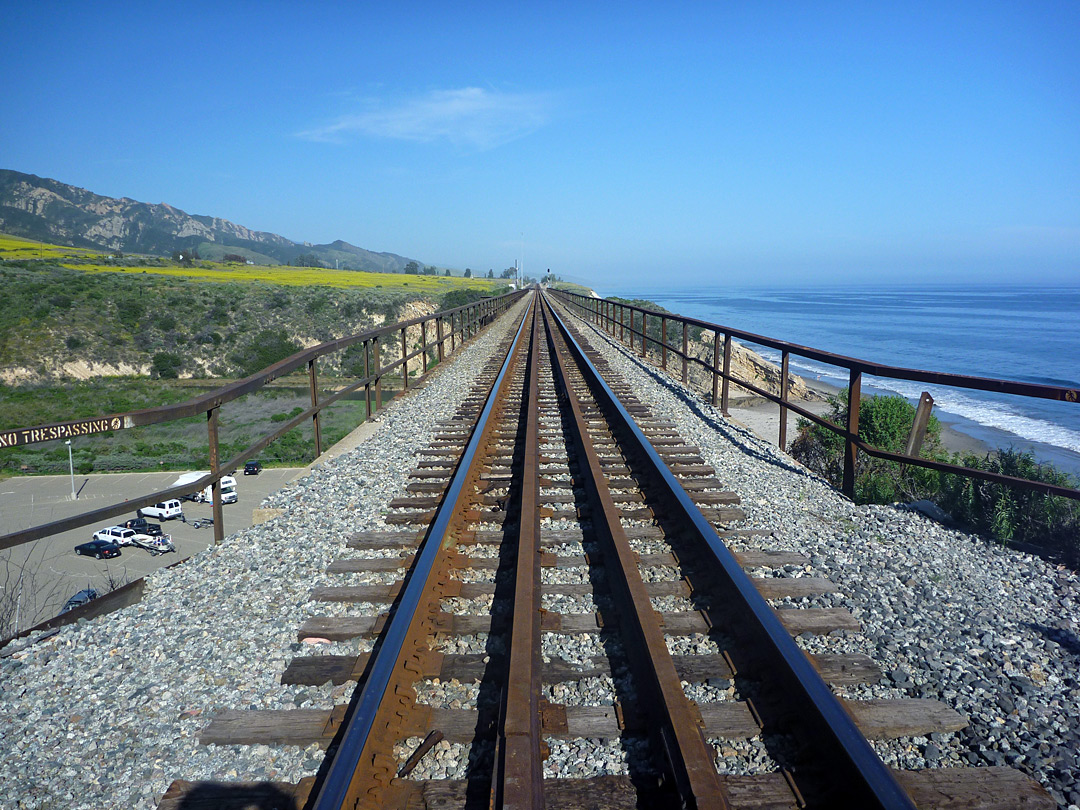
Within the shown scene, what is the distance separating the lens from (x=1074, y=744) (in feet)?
8.13

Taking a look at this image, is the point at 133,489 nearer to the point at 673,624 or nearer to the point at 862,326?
the point at 673,624

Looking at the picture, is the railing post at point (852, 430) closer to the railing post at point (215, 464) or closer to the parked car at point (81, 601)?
the railing post at point (215, 464)

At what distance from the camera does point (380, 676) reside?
2617mm

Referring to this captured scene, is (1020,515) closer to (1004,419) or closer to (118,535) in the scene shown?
(118,535)

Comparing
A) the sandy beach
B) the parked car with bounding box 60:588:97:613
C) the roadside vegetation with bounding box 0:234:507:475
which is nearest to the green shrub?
the sandy beach

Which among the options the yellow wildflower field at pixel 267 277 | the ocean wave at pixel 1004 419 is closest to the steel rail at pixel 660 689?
the ocean wave at pixel 1004 419

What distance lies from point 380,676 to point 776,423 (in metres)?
24.8

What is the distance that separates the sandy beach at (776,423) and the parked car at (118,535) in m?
17.8

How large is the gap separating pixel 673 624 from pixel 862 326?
75175 millimetres

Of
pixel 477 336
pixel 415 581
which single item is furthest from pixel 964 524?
pixel 477 336

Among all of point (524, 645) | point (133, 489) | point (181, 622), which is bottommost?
point (133, 489)

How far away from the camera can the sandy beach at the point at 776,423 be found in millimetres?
22031

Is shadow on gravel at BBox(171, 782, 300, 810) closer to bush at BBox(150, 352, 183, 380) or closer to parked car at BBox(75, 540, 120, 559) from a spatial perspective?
parked car at BBox(75, 540, 120, 559)

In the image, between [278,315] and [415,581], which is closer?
[415,581]
